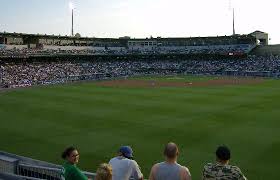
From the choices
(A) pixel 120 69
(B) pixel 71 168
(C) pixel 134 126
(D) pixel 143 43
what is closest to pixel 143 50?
(D) pixel 143 43

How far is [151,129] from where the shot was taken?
25.6m

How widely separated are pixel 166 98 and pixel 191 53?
64.9 metres

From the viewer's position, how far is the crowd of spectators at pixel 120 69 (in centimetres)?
7556

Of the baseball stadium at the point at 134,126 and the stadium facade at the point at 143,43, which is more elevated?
the stadium facade at the point at 143,43

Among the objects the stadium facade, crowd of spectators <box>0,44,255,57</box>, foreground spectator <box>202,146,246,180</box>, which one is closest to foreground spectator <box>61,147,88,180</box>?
foreground spectator <box>202,146,246,180</box>

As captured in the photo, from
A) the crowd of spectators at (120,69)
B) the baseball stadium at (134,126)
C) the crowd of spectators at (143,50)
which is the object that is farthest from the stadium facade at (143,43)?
the baseball stadium at (134,126)

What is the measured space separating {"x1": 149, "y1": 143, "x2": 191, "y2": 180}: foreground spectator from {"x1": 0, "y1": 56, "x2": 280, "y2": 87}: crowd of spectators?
62552 mm

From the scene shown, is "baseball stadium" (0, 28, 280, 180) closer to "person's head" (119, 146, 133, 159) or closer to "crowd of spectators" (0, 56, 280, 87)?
"crowd of spectators" (0, 56, 280, 87)

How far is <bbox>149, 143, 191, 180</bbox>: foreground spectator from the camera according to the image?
6.74 m

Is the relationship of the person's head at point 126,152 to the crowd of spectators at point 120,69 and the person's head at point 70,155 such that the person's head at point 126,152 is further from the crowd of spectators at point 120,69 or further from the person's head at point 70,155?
the crowd of spectators at point 120,69

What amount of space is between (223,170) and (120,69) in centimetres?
8875

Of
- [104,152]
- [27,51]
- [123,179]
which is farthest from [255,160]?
[27,51]

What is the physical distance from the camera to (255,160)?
712 inches

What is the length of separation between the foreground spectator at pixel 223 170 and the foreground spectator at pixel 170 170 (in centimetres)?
40
